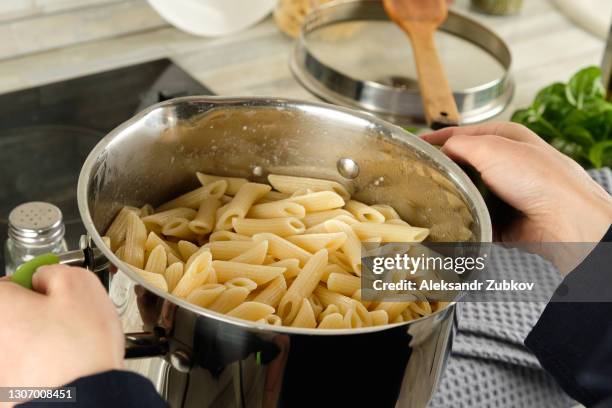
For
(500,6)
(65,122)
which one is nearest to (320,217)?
(65,122)

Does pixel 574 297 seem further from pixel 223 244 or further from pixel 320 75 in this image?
pixel 320 75

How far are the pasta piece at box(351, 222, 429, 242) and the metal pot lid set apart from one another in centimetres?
44

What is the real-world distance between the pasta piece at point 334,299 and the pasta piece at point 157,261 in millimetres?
131

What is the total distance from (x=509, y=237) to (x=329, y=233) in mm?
244

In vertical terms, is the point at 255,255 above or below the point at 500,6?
above

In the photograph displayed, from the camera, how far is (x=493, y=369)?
0.89 metres


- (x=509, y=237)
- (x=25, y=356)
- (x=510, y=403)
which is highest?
(x=25, y=356)

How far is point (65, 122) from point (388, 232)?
22.4 inches

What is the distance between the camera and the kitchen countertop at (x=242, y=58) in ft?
4.17

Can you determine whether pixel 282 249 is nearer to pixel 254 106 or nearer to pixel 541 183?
pixel 254 106

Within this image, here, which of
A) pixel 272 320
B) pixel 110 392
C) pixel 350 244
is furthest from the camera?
pixel 350 244

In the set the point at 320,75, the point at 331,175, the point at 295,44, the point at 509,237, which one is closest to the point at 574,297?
the point at 509,237

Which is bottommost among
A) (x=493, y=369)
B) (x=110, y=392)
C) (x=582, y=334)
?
(x=493, y=369)

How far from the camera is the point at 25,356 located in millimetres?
546
